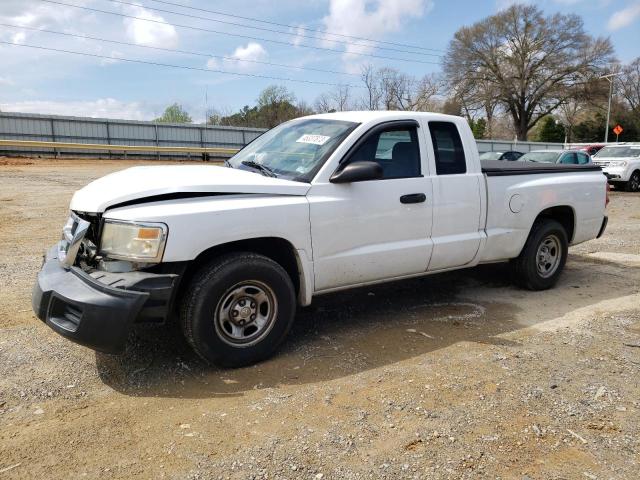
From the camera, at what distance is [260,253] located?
413 centimetres

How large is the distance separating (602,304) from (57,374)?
512cm

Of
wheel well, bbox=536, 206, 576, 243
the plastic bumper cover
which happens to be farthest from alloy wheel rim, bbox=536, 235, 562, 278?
the plastic bumper cover

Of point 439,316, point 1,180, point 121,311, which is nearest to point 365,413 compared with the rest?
point 121,311

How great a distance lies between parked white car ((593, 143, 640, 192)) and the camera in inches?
776

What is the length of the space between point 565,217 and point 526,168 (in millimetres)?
989

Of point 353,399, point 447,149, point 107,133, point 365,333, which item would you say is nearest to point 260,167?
point 365,333

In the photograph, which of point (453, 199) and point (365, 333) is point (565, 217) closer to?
point (453, 199)

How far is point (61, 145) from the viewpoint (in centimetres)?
2920

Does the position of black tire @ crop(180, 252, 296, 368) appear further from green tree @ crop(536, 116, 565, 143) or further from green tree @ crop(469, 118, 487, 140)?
green tree @ crop(536, 116, 565, 143)

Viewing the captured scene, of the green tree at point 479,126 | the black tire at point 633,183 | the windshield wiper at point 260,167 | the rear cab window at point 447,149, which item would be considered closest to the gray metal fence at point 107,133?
the black tire at point 633,183

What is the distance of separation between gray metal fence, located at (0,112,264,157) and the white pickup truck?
94.7 feet

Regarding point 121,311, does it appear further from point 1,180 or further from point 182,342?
point 1,180

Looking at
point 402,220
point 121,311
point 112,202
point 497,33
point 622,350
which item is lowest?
point 622,350

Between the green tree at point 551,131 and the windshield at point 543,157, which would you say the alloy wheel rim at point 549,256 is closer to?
the windshield at point 543,157
